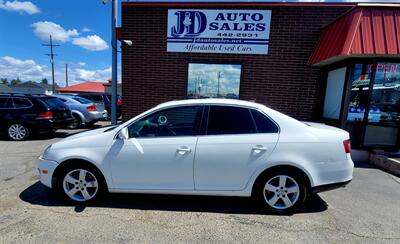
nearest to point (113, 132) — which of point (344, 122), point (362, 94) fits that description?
point (344, 122)

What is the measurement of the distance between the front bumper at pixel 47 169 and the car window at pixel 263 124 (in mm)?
2937

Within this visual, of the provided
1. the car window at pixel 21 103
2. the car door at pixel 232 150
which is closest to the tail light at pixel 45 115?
the car window at pixel 21 103

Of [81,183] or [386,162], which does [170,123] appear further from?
[386,162]

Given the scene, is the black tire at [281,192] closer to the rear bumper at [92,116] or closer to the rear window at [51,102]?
the rear window at [51,102]

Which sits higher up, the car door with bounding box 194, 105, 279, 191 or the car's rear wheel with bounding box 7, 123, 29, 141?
the car door with bounding box 194, 105, 279, 191

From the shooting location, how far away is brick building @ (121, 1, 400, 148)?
20.2 ft

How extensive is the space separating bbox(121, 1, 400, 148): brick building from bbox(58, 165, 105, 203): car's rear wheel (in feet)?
14.9

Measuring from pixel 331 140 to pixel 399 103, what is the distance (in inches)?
174

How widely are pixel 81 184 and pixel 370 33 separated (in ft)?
21.3

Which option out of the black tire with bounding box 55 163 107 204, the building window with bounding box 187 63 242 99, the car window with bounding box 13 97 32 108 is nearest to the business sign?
the building window with bounding box 187 63 242 99

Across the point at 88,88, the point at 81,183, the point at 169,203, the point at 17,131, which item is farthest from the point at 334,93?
the point at 88,88

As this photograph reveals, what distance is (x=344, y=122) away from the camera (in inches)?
241

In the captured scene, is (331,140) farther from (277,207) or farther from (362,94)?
(362,94)

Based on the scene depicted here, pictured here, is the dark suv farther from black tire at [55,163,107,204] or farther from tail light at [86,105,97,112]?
black tire at [55,163,107,204]
